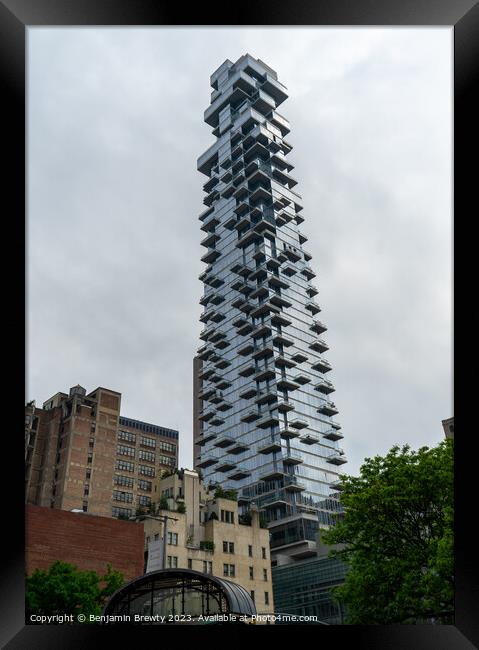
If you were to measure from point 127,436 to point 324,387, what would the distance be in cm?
2801

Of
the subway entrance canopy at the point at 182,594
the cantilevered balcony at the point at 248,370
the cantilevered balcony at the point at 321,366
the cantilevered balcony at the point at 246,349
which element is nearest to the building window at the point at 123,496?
the cantilevered balcony at the point at 248,370

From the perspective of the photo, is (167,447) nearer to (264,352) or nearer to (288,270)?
(264,352)

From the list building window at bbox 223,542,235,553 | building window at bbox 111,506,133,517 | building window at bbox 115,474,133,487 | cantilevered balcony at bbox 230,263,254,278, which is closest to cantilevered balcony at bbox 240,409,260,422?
building window at bbox 115,474,133,487

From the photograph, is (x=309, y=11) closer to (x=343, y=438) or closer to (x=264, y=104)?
(x=343, y=438)

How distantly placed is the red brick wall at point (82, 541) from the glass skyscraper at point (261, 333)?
119 ft

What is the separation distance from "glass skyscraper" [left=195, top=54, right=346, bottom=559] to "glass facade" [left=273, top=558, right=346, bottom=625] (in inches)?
180

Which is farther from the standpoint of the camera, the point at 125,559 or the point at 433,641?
the point at 125,559

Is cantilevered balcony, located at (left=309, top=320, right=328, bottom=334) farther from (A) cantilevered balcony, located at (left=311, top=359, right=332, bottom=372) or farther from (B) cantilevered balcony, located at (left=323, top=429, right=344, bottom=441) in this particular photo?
(B) cantilevered balcony, located at (left=323, top=429, right=344, bottom=441)

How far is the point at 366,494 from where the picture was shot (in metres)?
23.8

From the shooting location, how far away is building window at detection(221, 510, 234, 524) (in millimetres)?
59969

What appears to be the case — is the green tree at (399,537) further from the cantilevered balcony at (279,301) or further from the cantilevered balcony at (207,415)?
the cantilevered balcony at (279,301)

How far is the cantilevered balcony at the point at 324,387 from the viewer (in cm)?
9726

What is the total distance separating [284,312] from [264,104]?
129 feet
